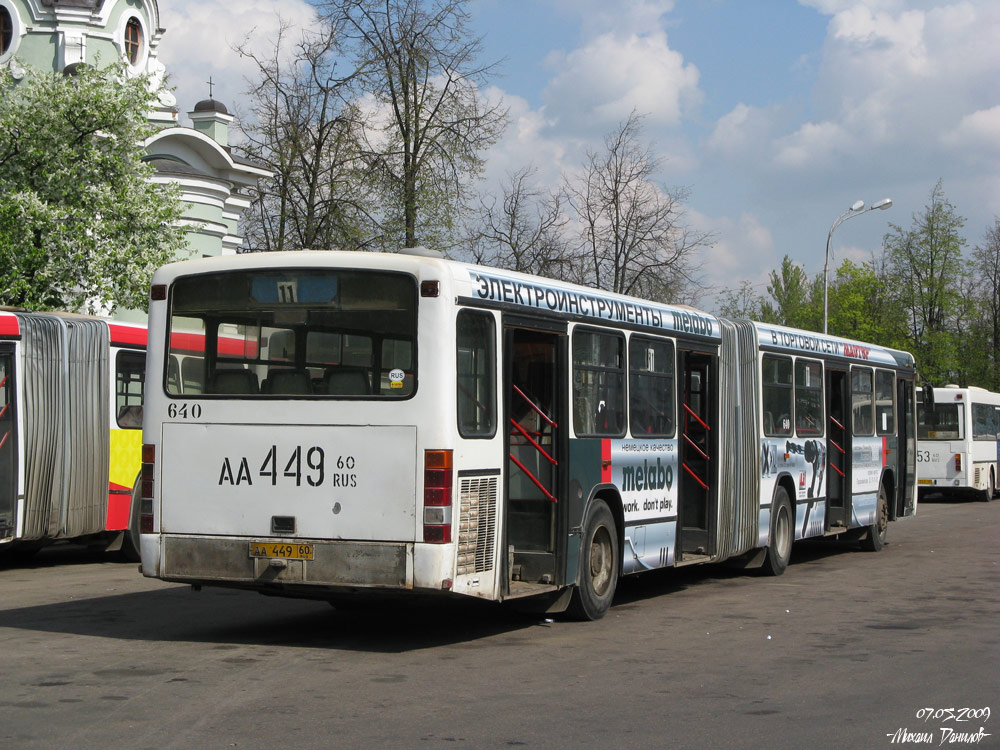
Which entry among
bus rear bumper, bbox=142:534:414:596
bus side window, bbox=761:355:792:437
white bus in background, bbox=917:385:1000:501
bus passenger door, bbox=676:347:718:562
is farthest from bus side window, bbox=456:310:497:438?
white bus in background, bbox=917:385:1000:501

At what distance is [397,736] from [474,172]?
88.8ft

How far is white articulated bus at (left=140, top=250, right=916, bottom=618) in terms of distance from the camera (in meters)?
9.47

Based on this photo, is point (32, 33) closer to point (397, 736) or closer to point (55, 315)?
point (55, 315)

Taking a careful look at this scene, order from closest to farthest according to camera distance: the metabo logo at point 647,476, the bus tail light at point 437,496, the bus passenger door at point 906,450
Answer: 1. the bus tail light at point 437,496
2. the metabo logo at point 647,476
3. the bus passenger door at point 906,450

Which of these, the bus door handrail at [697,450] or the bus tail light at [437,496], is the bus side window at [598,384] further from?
the bus door handrail at [697,450]

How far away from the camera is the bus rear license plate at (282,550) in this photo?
9.60m

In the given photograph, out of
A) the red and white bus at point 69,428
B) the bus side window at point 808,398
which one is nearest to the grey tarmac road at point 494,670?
the red and white bus at point 69,428

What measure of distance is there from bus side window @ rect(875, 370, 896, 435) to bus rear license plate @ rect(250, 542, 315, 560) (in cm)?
1237

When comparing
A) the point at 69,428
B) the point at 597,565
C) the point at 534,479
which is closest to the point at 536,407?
the point at 534,479

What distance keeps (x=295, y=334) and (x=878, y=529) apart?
1261cm

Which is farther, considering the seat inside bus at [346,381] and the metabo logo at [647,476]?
the metabo logo at [647,476]

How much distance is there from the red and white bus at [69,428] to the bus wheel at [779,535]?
8.01m

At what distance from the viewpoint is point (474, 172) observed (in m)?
33.1
